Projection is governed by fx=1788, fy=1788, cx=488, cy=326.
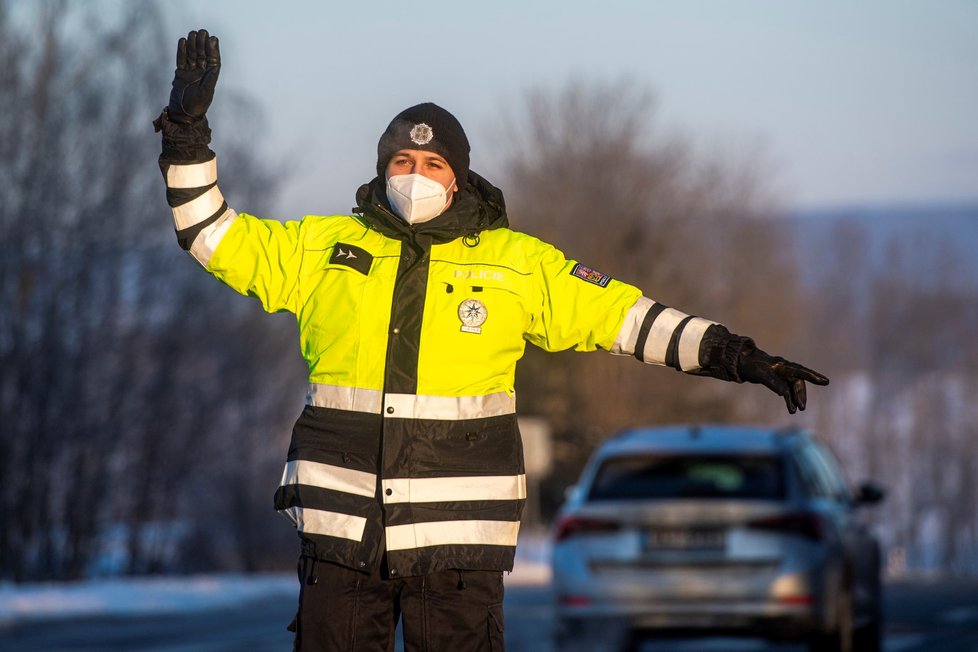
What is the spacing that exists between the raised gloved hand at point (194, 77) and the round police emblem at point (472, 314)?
917 mm

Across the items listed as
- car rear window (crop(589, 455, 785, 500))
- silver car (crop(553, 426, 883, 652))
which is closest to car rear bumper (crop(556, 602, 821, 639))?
silver car (crop(553, 426, 883, 652))

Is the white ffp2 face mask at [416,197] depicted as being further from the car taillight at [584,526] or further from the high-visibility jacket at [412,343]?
the car taillight at [584,526]

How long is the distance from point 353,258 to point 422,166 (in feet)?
1.14

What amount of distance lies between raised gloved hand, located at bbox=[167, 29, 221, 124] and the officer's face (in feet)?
1.76

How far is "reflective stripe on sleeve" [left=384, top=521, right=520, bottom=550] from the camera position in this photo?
462cm

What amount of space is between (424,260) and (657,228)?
162 ft

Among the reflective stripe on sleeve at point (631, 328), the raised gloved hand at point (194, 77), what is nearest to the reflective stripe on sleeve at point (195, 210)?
the raised gloved hand at point (194, 77)

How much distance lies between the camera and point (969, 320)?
92.0 m

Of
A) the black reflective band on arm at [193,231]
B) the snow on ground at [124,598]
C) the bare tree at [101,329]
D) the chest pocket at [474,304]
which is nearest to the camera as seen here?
the chest pocket at [474,304]

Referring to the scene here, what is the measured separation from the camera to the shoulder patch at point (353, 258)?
15.7 feet

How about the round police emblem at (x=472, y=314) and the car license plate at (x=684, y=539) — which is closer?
the round police emblem at (x=472, y=314)

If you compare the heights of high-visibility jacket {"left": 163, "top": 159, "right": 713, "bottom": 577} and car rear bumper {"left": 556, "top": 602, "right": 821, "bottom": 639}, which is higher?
high-visibility jacket {"left": 163, "top": 159, "right": 713, "bottom": 577}

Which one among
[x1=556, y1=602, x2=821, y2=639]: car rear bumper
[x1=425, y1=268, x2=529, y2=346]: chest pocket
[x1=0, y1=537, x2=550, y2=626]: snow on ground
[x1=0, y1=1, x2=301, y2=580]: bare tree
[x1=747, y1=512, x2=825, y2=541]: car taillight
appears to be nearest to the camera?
[x1=425, y1=268, x2=529, y2=346]: chest pocket

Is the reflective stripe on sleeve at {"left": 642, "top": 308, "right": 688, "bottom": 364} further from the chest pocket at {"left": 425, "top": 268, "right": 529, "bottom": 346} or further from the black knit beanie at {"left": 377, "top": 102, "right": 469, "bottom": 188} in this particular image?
the black knit beanie at {"left": 377, "top": 102, "right": 469, "bottom": 188}
